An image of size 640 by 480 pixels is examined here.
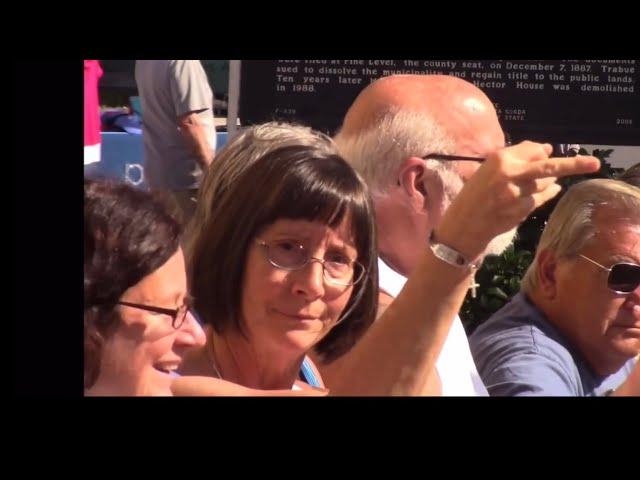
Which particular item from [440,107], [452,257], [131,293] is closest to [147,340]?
[131,293]

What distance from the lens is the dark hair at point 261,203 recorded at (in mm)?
1738

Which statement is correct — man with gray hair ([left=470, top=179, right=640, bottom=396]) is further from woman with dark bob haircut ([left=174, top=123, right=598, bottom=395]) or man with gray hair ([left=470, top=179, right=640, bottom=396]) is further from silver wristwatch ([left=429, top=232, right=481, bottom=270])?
silver wristwatch ([left=429, top=232, right=481, bottom=270])

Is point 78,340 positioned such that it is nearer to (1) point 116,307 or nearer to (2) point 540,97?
(1) point 116,307

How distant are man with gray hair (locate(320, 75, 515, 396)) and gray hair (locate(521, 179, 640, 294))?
0.73 ft

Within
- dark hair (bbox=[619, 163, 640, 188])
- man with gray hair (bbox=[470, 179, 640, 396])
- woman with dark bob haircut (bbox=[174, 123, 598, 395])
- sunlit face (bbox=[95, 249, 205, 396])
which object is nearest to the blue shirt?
man with gray hair (bbox=[470, 179, 640, 396])

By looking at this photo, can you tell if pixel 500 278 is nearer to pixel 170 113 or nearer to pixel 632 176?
pixel 632 176

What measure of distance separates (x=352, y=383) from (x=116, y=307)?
410 mm

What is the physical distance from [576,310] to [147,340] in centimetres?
102

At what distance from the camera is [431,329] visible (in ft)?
5.28

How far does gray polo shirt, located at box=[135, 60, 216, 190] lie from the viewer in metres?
2.03

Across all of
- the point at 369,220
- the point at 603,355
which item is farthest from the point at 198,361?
the point at 603,355

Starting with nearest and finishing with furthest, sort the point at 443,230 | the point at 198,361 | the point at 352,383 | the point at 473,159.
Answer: the point at 443,230
the point at 352,383
the point at 198,361
the point at 473,159

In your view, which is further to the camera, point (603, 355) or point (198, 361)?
point (603, 355)
